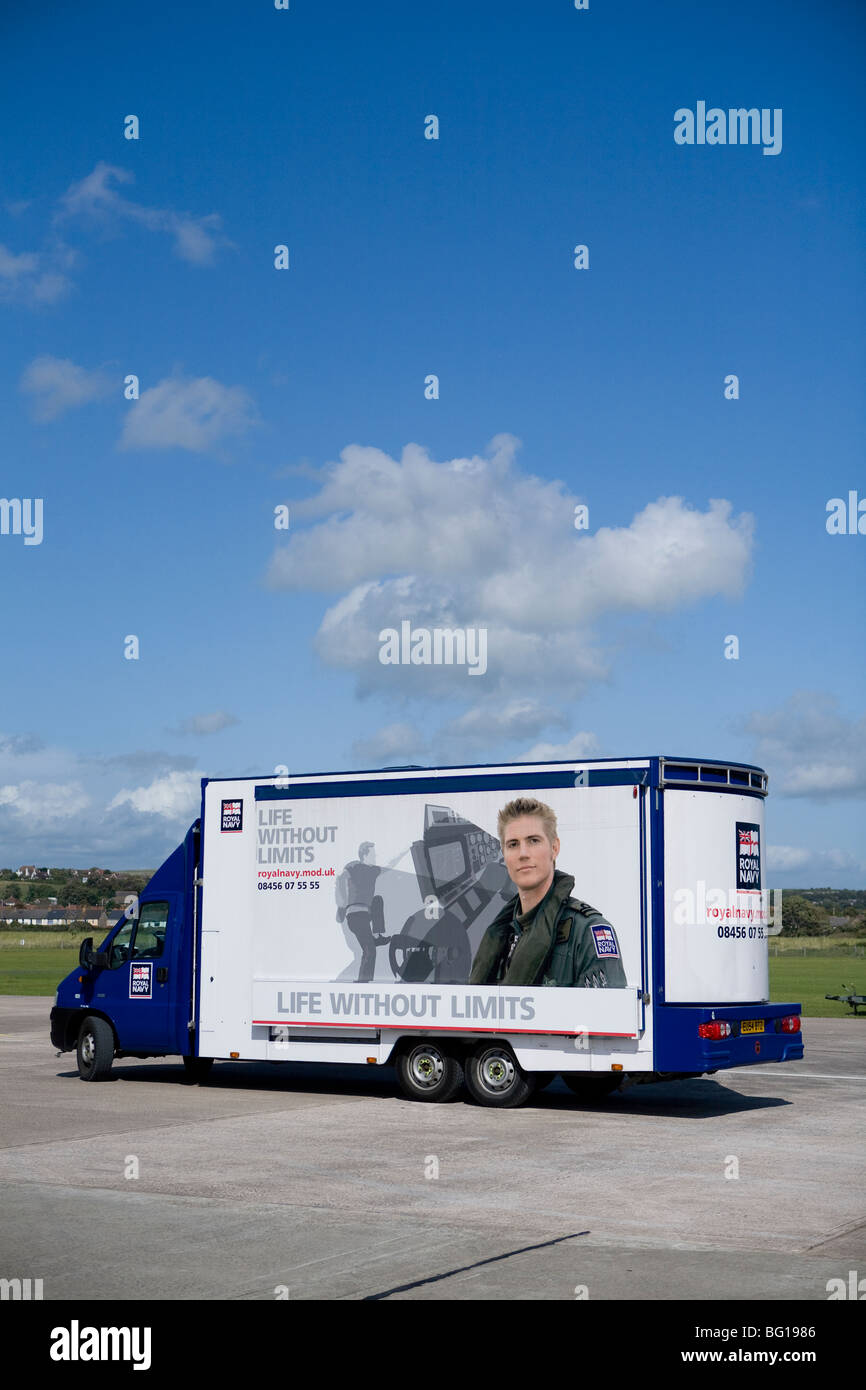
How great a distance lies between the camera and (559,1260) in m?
8.88

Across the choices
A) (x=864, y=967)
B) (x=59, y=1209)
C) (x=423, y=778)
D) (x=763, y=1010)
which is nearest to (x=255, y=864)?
(x=423, y=778)

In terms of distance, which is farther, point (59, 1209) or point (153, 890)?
point (153, 890)

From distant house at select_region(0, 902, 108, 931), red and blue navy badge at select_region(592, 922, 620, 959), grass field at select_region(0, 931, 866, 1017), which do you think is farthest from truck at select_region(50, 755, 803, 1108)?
distant house at select_region(0, 902, 108, 931)

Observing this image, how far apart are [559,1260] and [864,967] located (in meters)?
54.6

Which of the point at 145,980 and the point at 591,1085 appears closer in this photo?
the point at 591,1085

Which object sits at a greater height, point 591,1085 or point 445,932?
point 445,932

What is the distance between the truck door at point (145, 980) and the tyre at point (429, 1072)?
315 cm

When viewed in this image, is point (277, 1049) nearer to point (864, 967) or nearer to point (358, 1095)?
point (358, 1095)

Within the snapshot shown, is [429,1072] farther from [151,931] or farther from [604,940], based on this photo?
[151,931]

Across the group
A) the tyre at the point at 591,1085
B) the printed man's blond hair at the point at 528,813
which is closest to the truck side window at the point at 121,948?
the printed man's blond hair at the point at 528,813

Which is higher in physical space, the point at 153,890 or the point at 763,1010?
the point at 153,890

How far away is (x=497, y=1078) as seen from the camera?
16.4 m

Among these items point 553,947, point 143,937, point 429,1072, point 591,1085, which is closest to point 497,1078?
point 429,1072

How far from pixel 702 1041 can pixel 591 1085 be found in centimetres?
260
